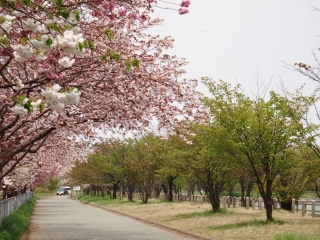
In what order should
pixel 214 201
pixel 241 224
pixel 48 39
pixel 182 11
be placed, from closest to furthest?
pixel 48 39, pixel 182 11, pixel 241 224, pixel 214 201

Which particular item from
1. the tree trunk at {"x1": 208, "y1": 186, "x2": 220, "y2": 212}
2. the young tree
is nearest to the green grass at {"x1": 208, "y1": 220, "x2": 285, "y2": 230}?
the young tree

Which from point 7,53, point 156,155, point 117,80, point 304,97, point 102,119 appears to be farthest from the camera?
point 156,155

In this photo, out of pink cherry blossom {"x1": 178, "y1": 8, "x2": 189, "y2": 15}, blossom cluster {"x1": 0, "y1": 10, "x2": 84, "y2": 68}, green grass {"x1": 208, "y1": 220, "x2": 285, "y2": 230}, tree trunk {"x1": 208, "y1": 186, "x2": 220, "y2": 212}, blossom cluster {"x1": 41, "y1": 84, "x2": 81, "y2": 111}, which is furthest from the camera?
tree trunk {"x1": 208, "y1": 186, "x2": 220, "y2": 212}

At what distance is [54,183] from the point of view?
402ft

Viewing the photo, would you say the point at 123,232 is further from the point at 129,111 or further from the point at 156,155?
the point at 156,155

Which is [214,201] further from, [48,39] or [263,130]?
[48,39]

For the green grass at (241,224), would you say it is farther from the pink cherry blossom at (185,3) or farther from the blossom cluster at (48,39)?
the blossom cluster at (48,39)

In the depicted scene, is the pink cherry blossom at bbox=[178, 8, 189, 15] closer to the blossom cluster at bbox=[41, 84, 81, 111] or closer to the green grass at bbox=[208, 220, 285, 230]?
the blossom cluster at bbox=[41, 84, 81, 111]

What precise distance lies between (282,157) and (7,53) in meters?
14.6

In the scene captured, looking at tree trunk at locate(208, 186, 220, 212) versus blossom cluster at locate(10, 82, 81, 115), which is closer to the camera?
blossom cluster at locate(10, 82, 81, 115)

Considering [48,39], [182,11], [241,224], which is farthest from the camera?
[241,224]

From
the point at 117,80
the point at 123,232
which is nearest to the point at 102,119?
the point at 117,80

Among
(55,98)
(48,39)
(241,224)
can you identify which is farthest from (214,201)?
(48,39)

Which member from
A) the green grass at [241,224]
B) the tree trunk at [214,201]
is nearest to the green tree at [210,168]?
the tree trunk at [214,201]
